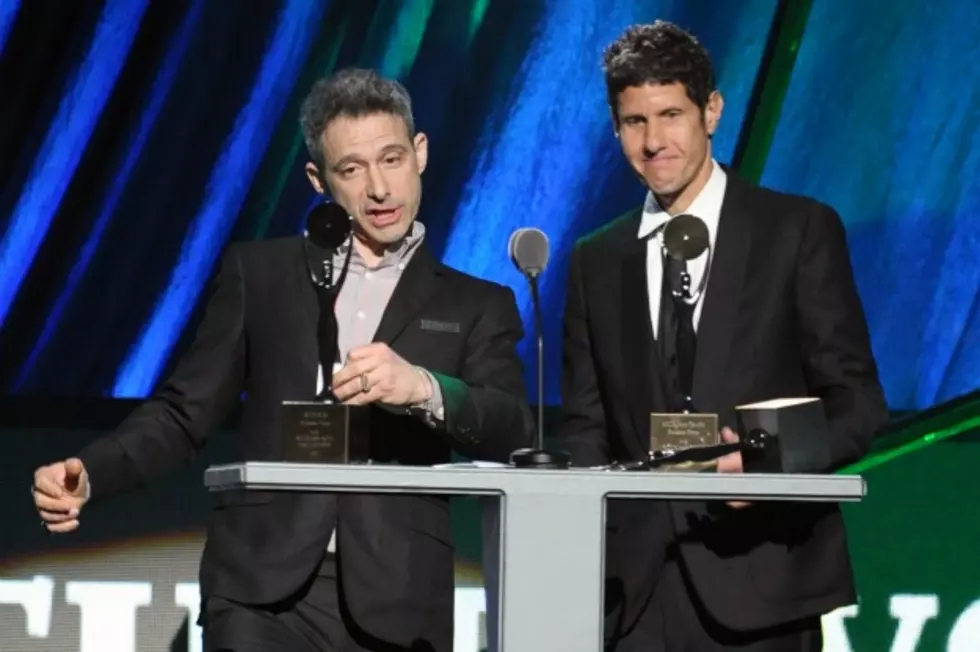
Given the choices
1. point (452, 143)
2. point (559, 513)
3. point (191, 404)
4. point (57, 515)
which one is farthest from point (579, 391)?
point (452, 143)

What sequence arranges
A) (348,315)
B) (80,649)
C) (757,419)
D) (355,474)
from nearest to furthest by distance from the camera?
(355,474) < (757,419) < (348,315) < (80,649)

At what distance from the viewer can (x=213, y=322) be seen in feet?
9.82

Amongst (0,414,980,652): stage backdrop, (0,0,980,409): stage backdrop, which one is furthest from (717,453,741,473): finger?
(0,414,980,652): stage backdrop

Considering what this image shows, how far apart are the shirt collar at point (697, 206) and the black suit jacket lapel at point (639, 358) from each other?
7 cm

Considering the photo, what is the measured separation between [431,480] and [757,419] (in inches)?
20.6

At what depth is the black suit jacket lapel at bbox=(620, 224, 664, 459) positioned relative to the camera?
2.90m

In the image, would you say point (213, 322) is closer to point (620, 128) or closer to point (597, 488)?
point (620, 128)

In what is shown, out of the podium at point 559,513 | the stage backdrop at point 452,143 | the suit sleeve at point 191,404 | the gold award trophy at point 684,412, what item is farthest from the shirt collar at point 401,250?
the stage backdrop at point 452,143

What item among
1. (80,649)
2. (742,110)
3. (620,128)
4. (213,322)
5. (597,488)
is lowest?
(80,649)

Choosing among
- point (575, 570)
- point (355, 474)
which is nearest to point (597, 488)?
point (575, 570)

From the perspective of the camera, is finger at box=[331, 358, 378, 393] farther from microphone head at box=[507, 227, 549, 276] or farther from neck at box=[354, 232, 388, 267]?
neck at box=[354, 232, 388, 267]

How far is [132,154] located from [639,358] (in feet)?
5.26

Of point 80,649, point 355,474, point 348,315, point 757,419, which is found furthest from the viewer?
point 80,649

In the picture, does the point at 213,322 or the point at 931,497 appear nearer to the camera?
the point at 213,322
